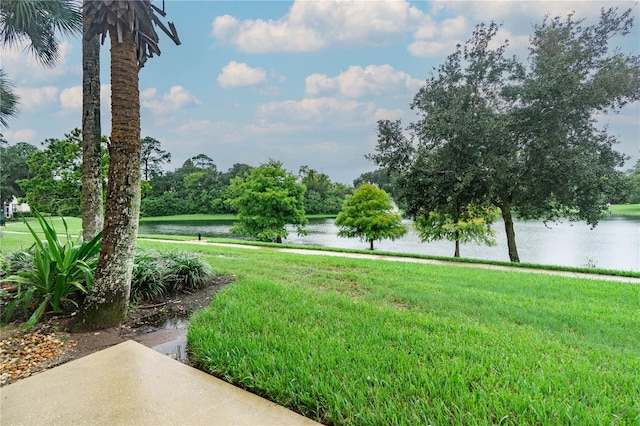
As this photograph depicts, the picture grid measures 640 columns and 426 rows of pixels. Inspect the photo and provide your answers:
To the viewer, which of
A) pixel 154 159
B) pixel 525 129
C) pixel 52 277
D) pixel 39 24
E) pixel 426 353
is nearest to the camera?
pixel 426 353

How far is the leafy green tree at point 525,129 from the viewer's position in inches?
359

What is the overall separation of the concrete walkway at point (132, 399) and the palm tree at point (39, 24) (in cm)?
608

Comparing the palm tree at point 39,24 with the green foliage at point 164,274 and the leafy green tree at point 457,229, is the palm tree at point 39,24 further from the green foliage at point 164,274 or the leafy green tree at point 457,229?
the leafy green tree at point 457,229

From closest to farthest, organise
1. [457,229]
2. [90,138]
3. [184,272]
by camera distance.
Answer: [184,272] → [90,138] → [457,229]

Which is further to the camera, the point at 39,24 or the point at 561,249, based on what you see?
the point at 561,249

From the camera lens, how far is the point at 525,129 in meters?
9.64

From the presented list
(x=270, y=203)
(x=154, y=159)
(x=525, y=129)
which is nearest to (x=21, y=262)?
(x=525, y=129)

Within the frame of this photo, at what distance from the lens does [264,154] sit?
20938 mm

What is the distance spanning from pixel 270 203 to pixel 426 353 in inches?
668

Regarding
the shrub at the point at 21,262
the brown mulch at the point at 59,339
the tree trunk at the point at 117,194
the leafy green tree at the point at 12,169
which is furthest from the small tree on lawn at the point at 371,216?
the leafy green tree at the point at 12,169

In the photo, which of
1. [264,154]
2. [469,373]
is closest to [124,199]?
[469,373]

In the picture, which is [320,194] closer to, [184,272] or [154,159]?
[154,159]

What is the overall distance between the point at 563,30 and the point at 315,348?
1270 centimetres

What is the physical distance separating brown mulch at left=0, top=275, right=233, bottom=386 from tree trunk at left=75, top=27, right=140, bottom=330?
0.62 feet
